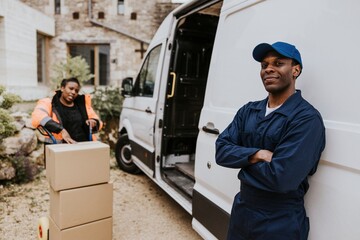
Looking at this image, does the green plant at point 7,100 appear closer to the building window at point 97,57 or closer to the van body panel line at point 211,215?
the van body panel line at point 211,215

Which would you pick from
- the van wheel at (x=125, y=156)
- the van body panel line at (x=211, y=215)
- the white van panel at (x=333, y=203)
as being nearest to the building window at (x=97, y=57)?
the van wheel at (x=125, y=156)

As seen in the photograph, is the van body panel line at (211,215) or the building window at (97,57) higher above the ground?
the building window at (97,57)

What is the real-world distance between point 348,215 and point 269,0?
1374 mm

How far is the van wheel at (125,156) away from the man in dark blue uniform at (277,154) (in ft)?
11.8

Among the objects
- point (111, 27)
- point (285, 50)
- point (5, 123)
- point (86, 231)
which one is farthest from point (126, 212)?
point (111, 27)

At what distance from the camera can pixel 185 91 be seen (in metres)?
4.20

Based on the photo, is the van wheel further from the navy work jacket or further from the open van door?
the navy work jacket

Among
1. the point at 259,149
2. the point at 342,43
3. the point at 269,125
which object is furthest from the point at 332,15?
the point at 259,149

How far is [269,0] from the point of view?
200 cm

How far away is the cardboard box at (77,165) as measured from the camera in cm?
Result: 250

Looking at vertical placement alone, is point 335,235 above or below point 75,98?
below

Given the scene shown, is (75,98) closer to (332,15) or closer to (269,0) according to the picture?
(269,0)

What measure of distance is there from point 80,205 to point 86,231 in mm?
258

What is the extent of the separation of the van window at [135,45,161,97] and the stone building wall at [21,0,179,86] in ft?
25.7
